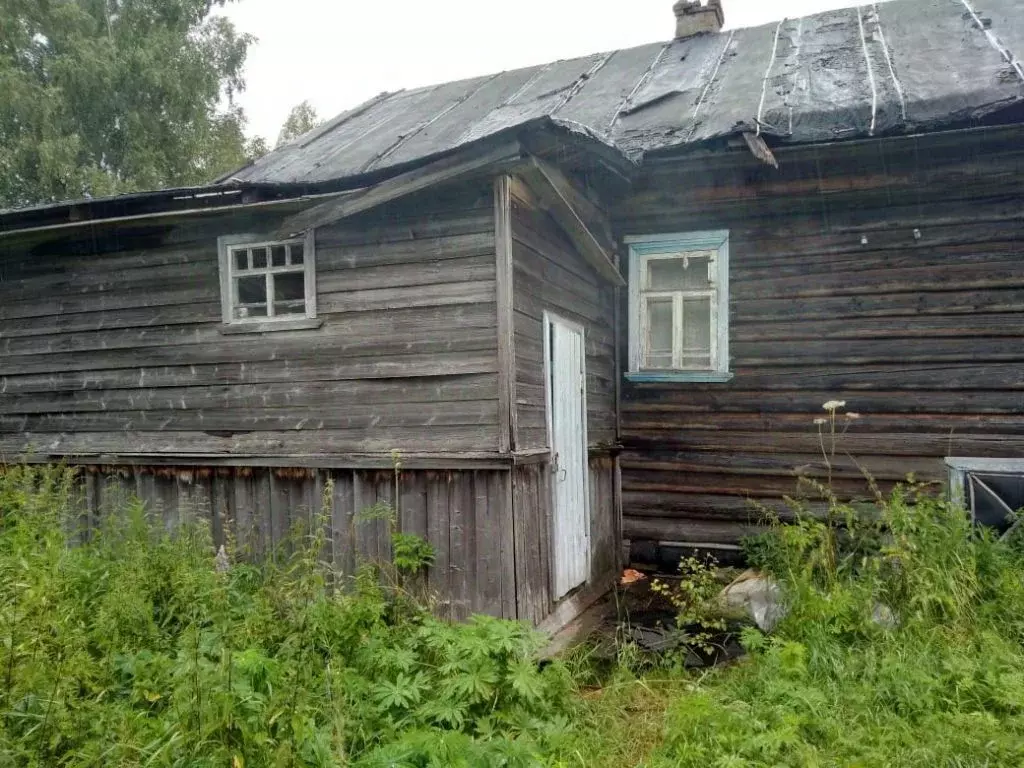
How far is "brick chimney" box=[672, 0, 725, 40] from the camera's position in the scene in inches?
366

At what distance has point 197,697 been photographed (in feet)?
9.21

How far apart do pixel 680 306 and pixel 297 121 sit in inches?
946

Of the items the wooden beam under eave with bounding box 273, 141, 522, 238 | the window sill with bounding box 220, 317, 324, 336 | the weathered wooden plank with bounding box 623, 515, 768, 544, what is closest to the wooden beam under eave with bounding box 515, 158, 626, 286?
the wooden beam under eave with bounding box 273, 141, 522, 238

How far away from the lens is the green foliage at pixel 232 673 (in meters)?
2.80

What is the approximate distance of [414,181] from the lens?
4.46m

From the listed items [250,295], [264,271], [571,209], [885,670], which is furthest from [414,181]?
[885,670]

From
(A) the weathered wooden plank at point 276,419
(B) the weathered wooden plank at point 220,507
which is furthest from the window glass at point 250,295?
(B) the weathered wooden plank at point 220,507

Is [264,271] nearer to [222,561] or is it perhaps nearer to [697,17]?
[222,561]

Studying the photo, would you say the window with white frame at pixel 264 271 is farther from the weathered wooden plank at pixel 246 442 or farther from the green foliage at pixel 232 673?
the green foliage at pixel 232 673

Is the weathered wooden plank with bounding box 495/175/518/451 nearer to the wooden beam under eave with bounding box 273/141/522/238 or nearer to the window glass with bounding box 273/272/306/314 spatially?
the wooden beam under eave with bounding box 273/141/522/238

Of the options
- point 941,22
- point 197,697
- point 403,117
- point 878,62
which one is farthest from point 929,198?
point 197,697

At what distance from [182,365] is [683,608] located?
457cm

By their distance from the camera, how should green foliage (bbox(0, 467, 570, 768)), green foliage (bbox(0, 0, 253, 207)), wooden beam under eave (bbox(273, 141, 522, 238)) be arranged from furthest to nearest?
green foliage (bbox(0, 0, 253, 207))
wooden beam under eave (bbox(273, 141, 522, 238))
green foliage (bbox(0, 467, 570, 768))

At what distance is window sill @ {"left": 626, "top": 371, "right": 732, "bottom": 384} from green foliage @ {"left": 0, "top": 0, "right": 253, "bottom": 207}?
13919 millimetres
